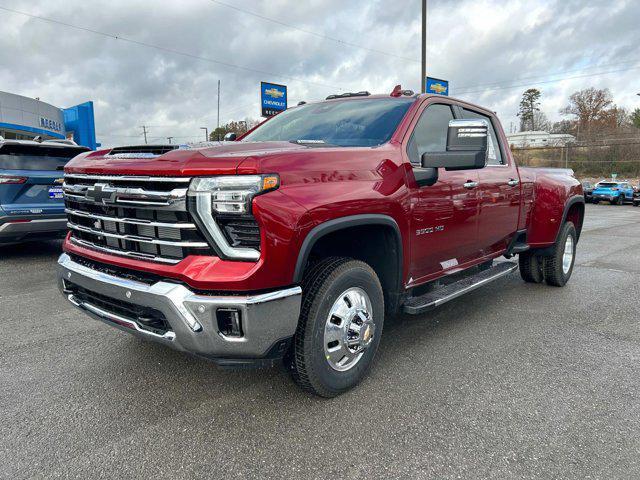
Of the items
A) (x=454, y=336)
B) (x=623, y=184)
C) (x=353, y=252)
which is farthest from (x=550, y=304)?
(x=623, y=184)

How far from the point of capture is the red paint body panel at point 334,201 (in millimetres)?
2318

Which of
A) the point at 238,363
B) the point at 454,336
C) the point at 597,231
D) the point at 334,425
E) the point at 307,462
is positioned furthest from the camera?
the point at 597,231

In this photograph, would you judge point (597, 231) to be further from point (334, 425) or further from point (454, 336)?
point (334, 425)

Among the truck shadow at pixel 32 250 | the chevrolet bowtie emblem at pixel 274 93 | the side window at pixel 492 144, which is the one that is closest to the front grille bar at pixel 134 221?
the side window at pixel 492 144

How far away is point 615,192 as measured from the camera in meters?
29.4

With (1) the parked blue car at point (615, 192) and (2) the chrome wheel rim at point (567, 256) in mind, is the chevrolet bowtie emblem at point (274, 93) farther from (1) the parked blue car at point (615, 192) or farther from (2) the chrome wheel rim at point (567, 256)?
(1) the parked blue car at point (615, 192)

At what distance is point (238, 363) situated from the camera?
244 centimetres

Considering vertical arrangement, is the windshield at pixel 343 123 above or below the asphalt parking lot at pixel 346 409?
above

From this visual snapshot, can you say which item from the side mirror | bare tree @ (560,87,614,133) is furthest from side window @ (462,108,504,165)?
bare tree @ (560,87,614,133)

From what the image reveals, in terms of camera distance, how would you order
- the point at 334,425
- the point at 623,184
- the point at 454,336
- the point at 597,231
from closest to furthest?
1. the point at 334,425
2. the point at 454,336
3. the point at 597,231
4. the point at 623,184

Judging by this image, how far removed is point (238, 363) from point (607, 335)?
3.34m

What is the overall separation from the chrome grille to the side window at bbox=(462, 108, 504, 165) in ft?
9.64

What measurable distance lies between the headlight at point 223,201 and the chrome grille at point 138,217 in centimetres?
6

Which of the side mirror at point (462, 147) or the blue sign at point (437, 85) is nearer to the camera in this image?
the side mirror at point (462, 147)
